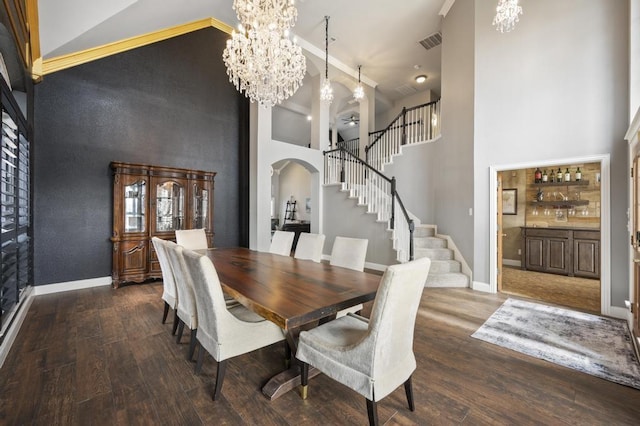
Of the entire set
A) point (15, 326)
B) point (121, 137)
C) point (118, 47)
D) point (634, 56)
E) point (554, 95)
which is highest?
point (118, 47)

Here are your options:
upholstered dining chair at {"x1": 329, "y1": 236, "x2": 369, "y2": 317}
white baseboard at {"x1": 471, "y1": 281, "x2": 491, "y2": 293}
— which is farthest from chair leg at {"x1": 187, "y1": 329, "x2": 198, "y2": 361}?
white baseboard at {"x1": 471, "y1": 281, "x2": 491, "y2": 293}

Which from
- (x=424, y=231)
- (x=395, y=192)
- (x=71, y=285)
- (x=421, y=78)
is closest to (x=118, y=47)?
(x=71, y=285)

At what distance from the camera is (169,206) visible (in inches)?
188

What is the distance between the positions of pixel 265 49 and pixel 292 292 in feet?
9.20

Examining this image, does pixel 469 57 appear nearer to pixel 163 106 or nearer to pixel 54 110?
pixel 163 106

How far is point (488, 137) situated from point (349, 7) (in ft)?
11.6

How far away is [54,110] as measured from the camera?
3.97 m

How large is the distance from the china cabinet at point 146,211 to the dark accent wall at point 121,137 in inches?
12.4

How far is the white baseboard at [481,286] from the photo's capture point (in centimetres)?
426

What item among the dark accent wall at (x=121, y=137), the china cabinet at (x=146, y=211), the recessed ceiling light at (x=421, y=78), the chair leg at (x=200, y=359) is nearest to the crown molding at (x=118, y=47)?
the dark accent wall at (x=121, y=137)

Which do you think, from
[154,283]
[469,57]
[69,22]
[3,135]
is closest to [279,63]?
[69,22]

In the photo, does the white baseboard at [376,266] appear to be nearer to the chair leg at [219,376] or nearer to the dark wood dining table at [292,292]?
the dark wood dining table at [292,292]

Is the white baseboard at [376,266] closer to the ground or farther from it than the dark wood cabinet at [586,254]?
closer to the ground

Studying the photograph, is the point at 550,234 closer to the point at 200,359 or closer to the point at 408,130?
the point at 408,130
